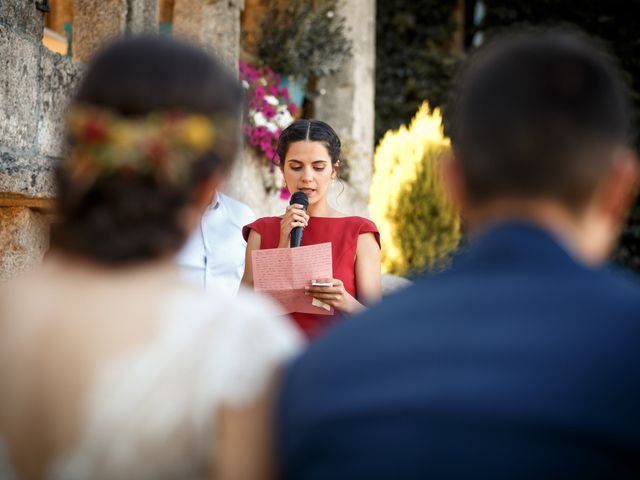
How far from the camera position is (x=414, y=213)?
9.05 m

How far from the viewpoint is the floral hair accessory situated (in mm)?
1288

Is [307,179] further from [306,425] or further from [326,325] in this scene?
[306,425]

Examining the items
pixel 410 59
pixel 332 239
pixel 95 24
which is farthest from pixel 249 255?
pixel 410 59

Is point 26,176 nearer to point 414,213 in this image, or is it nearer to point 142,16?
point 142,16

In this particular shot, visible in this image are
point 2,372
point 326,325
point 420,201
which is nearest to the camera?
point 2,372

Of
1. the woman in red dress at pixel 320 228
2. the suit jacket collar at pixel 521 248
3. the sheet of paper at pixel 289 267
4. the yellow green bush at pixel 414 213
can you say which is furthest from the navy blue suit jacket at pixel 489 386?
the yellow green bush at pixel 414 213

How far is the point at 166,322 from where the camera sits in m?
1.26

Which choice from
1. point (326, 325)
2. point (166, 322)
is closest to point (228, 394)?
point (166, 322)

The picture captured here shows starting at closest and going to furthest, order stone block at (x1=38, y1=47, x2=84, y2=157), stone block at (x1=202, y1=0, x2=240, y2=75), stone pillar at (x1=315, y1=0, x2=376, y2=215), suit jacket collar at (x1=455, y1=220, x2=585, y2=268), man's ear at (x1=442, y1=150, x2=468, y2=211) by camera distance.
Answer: suit jacket collar at (x1=455, y1=220, x2=585, y2=268) → man's ear at (x1=442, y1=150, x2=468, y2=211) → stone block at (x1=38, y1=47, x2=84, y2=157) → stone block at (x1=202, y1=0, x2=240, y2=75) → stone pillar at (x1=315, y1=0, x2=376, y2=215)

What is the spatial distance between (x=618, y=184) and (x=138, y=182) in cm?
70

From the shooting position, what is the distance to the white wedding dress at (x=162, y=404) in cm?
121

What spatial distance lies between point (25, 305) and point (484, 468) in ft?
2.32

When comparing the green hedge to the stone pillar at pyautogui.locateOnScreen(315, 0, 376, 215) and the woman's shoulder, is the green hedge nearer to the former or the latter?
the stone pillar at pyautogui.locateOnScreen(315, 0, 376, 215)

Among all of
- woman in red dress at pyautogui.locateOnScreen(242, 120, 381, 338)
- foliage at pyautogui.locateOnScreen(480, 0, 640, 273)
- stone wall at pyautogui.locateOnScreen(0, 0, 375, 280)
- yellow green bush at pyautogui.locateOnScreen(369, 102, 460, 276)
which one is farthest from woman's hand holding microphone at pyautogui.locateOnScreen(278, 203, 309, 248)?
foliage at pyautogui.locateOnScreen(480, 0, 640, 273)
